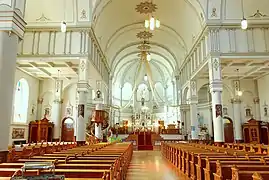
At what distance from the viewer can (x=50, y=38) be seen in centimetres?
1255

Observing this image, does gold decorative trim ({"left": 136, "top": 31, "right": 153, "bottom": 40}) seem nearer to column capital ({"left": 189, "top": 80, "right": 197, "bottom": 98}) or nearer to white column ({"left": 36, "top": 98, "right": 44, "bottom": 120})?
column capital ({"left": 189, "top": 80, "right": 197, "bottom": 98})

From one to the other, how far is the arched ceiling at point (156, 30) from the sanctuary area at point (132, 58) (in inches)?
3.6

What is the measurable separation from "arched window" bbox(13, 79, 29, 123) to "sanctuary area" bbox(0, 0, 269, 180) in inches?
2.9

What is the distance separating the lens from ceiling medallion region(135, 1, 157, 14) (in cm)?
1517

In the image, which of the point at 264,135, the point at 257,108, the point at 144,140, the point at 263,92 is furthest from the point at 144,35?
the point at 264,135

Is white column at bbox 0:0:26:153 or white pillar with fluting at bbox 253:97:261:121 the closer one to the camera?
white column at bbox 0:0:26:153

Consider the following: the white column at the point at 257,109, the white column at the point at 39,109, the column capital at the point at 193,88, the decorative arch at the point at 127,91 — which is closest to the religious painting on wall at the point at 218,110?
the column capital at the point at 193,88

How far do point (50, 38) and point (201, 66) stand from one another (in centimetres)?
851

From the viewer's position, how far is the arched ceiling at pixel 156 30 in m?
14.2

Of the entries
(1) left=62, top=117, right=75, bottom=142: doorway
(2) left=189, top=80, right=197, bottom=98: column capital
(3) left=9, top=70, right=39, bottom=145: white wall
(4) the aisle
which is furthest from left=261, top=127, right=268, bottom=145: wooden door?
(3) left=9, top=70, right=39, bottom=145: white wall

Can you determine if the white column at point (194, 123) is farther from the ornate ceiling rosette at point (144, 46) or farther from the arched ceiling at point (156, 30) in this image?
the ornate ceiling rosette at point (144, 46)

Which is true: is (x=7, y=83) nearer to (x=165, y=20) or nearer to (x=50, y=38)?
(x=50, y=38)

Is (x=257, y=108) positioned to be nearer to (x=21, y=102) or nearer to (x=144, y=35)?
(x=144, y=35)

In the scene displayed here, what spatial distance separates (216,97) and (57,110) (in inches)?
501
